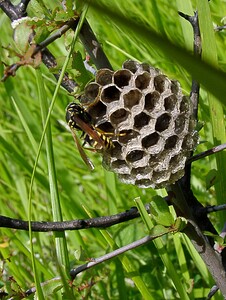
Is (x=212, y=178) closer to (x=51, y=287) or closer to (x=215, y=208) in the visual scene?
(x=215, y=208)

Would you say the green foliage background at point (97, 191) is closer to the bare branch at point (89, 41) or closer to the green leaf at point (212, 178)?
the green leaf at point (212, 178)

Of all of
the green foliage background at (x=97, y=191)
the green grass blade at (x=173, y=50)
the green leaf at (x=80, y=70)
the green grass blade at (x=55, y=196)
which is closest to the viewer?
the green grass blade at (x=173, y=50)

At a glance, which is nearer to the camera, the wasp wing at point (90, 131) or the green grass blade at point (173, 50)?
the green grass blade at point (173, 50)

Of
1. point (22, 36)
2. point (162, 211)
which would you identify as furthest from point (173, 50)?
point (162, 211)

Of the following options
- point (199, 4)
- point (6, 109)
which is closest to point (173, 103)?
point (199, 4)

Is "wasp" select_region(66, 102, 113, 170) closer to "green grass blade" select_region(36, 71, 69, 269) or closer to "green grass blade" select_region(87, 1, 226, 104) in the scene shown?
"green grass blade" select_region(36, 71, 69, 269)

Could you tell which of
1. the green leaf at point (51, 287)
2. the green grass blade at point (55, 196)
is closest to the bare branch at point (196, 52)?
the green grass blade at point (55, 196)
